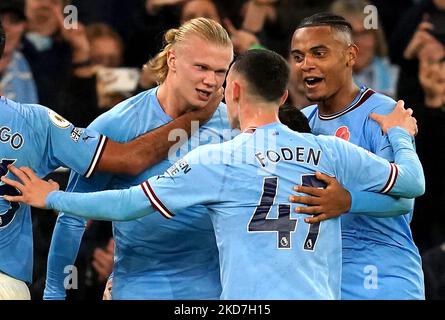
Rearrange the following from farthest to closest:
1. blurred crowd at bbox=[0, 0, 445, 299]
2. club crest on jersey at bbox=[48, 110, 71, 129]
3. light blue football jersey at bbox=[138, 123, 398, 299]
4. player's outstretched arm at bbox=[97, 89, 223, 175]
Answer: blurred crowd at bbox=[0, 0, 445, 299] → player's outstretched arm at bbox=[97, 89, 223, 175] → club crest on jersey at bbox=[48, 110, 71, 129] → light blue football jersey at bbox=[138, 123, 398, 299]

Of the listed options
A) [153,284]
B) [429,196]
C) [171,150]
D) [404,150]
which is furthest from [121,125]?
[429,196]

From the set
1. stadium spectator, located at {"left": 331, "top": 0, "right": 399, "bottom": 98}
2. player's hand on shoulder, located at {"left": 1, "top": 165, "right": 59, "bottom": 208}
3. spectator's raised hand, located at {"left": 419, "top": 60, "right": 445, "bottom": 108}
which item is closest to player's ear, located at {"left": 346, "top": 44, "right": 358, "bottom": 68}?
player's hand on shoulder, located at {"left": 1, "top": 165, "right": 59, "bottom": 208}

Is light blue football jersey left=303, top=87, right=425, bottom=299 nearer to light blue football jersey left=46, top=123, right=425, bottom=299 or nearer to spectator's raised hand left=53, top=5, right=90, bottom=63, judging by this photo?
light blue football jersey left=46, top=123, right=425, bottom=299

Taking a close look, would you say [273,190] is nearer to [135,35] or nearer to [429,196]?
[429,196]

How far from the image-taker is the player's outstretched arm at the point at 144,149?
5016mm

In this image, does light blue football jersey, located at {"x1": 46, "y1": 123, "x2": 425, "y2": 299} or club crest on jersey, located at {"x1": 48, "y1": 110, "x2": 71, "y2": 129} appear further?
club crest on jersey, located at {"x1": 48, "y1": 110, "x2": 71, "y2": 129}

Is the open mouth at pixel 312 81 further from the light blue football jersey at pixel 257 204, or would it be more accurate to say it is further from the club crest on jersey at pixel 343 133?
the light blue football jersey at pixel 257 204

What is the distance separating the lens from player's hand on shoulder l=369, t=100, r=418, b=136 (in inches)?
196

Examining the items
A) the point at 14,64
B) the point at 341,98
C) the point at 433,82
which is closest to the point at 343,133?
the point at 341,98

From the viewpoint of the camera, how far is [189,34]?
5.16m

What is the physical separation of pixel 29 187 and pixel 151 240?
74cm

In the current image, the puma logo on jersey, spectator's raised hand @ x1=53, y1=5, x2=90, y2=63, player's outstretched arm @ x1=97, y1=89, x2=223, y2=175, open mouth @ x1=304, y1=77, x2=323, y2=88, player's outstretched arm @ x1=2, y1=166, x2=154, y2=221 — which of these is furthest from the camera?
spectator's raised hand @ x1=53, y1=5, x2=90, y2=63

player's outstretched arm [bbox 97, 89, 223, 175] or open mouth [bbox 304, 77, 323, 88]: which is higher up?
open mouth [bbox 304, 77, 323, 88]

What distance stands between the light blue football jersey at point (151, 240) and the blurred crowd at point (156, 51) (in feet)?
7.84
